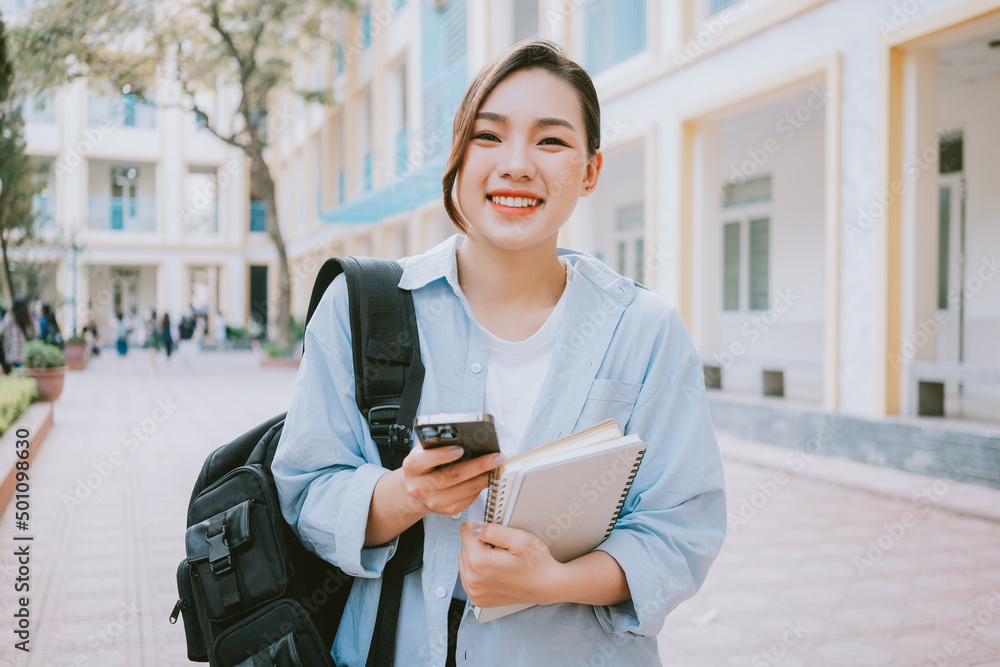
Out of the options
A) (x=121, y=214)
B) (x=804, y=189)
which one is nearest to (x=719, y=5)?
(x=804, y=189)

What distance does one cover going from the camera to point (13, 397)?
754 centimetres

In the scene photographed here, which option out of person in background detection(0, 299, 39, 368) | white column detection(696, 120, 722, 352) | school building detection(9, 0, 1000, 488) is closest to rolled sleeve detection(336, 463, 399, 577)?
school building detection(9, 0, 1000, 488)

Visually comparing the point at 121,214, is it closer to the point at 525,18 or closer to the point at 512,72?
the point at 525,18

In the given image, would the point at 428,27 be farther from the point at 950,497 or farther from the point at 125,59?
the point at 950,497

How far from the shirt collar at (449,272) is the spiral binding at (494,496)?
0.40m

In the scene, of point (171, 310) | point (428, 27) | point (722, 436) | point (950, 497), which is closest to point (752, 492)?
point (950, 497)

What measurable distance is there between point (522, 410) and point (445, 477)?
33cm

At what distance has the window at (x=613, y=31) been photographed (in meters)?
10.3

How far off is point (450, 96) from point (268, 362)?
8.87 m

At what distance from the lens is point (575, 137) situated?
1.35m

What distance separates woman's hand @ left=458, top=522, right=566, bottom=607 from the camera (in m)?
1.14

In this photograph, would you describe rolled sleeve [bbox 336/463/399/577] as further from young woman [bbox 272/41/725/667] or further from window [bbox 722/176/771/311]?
window [bbox 722/176/771/311]

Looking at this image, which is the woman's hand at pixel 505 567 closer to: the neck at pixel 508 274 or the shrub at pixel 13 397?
the neck at pixel 508 274

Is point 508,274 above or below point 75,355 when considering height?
above
